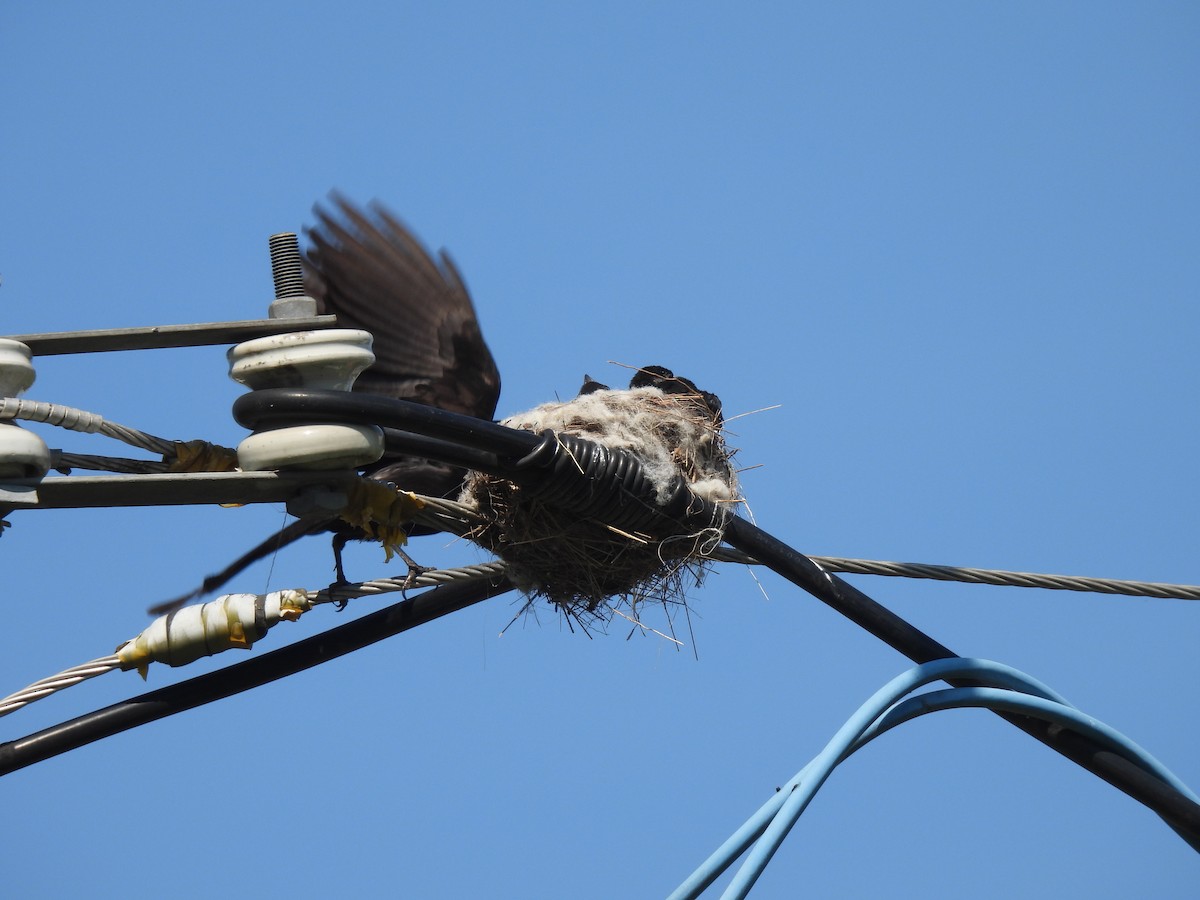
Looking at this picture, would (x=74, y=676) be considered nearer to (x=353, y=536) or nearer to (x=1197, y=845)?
(x=1197, y=845)

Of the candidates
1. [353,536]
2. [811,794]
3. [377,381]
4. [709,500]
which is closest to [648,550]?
[709,500]

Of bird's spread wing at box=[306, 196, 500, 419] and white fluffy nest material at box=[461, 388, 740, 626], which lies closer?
white fluffy nest material at box=[461, 388, 740, 626]

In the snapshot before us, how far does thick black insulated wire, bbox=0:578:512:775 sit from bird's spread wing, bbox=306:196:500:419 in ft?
10.6

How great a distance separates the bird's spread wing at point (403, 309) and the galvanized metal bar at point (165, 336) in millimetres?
3566

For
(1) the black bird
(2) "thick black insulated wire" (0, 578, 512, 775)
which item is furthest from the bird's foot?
(1) the black bird

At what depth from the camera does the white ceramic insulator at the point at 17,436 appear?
3176 millimetres

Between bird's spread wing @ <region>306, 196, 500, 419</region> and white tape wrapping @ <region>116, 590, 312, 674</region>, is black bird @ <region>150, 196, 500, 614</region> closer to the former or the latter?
bird's spread wing @ <region>306, 196, 500, 419</region>

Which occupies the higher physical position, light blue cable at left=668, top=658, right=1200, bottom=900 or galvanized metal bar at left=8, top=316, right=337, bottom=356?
galvanized metal bar at left=8, top=316, right=337, bottom=356

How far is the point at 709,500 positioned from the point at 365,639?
4.26 feet

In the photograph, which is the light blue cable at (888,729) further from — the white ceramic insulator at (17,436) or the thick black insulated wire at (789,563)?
the white ceramic insulator at (17,436)

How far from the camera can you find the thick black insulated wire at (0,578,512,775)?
3592 mm

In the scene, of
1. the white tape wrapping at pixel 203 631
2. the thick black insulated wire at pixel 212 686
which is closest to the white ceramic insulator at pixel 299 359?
the white tape wrapping at pixel 203 631

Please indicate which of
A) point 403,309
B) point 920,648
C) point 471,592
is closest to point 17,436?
point 471,592

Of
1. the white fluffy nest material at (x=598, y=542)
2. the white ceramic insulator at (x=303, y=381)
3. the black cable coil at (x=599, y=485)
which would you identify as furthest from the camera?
the white fluffy nest material at (x=598, y=542)
